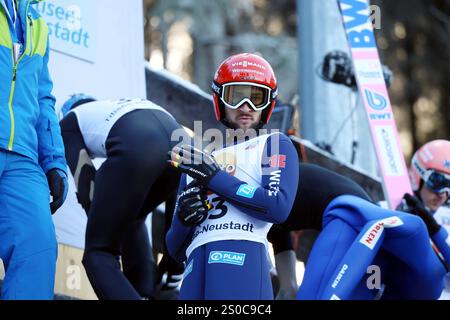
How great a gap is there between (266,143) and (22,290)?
1.37 metres

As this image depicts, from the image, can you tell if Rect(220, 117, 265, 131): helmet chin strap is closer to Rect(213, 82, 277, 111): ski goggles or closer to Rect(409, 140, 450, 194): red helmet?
Rect(213, 82, 277, 111): ski goggles

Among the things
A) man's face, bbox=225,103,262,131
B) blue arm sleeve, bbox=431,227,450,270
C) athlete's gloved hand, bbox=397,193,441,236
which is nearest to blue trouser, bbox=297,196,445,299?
blue arm sleeve, bbox=431,227,450,270

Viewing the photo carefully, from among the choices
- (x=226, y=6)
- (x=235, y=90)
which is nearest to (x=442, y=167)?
(x=235, y=90)

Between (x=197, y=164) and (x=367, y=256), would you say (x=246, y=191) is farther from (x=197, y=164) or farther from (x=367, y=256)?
(x=367, y=256)

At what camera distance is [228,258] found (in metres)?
4.91

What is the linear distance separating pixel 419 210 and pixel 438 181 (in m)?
0.64

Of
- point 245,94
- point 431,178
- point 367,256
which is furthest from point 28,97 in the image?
point 431,178

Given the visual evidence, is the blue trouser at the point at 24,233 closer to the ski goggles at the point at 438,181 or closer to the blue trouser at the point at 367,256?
the blue trouser at the point at 367,256

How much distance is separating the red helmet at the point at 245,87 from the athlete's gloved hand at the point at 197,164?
16.1 inches

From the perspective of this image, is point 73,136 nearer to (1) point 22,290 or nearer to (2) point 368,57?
(1) point 22,290

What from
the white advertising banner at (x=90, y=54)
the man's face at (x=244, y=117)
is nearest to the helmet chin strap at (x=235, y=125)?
the man's face at (x=244, y=117)

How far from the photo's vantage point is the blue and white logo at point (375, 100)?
8070 mm

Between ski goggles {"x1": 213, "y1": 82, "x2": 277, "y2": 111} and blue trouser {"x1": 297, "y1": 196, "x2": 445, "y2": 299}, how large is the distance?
3.12 ft
